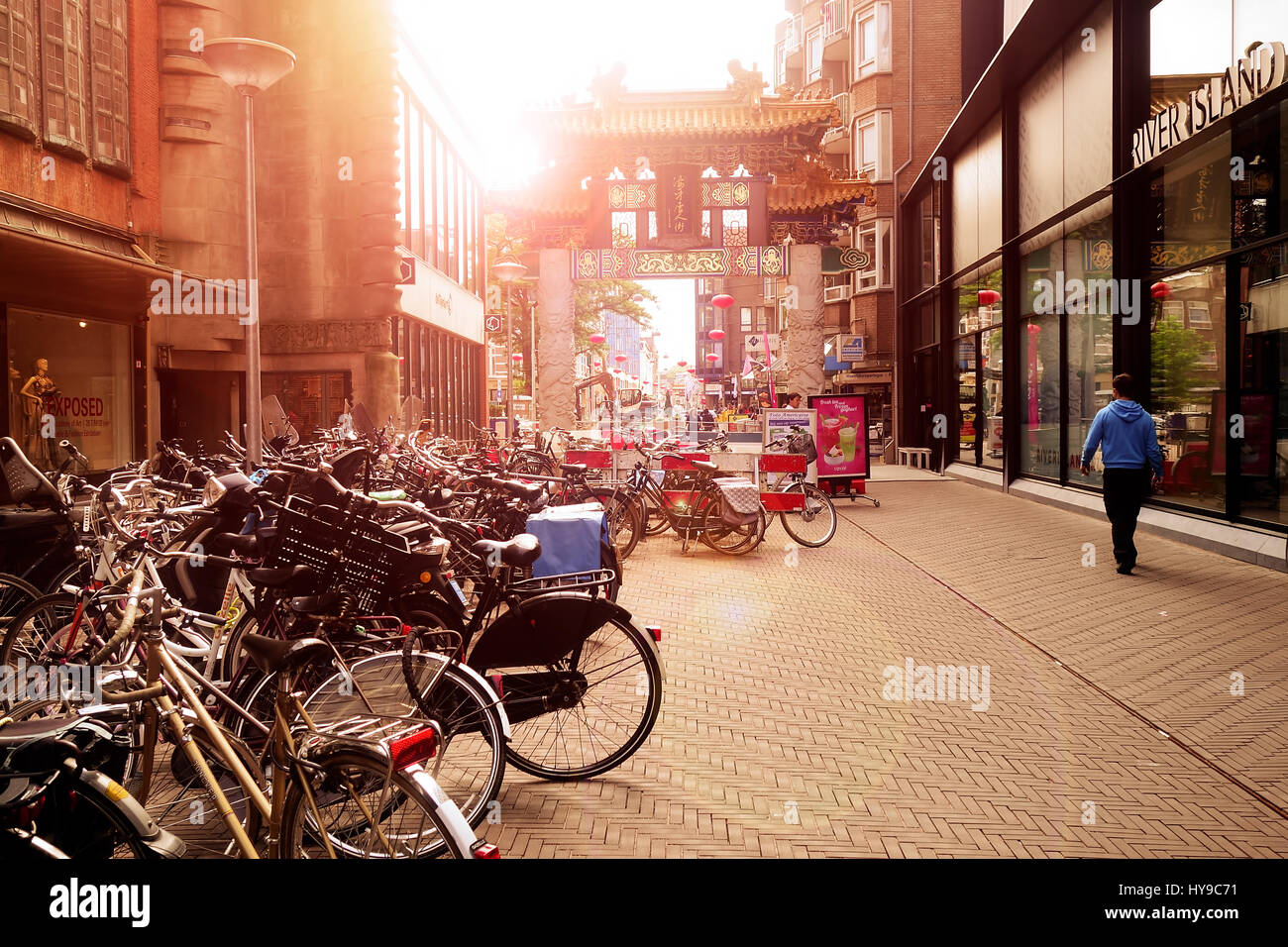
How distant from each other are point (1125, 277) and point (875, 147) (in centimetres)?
2480

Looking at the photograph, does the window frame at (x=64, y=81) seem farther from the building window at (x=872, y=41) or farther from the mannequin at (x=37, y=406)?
the building window at (x=872, y=41)

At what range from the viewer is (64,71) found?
46.0 ft

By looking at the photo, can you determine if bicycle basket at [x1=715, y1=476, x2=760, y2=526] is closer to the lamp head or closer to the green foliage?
the green foliage

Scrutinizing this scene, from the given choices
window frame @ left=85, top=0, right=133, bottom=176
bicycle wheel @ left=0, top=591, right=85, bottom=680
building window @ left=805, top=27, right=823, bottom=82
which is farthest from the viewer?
building window @ left=805, top=27, right=823, bottom=82

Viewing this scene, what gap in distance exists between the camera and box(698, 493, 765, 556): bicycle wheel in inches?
484

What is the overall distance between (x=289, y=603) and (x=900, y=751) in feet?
9.85

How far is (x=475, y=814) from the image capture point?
164 inches

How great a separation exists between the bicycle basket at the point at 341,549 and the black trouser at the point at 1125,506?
8.24m

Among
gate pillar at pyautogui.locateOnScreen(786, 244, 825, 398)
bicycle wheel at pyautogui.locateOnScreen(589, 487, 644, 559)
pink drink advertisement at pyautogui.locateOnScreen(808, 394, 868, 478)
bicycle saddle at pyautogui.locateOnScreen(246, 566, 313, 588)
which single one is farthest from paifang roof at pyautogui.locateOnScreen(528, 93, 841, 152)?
bicycle saddle at pyautogui.locateOnScreen(246, 566, 313, 588)

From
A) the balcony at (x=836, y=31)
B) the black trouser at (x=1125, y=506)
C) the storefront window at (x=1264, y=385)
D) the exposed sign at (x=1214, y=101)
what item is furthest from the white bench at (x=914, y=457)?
the balcony at (x=836, y=31)

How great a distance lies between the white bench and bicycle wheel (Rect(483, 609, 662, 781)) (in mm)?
23487

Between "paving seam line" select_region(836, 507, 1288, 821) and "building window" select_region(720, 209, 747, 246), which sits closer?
"paving seam line" select_region(836, 507, 1288, 821)

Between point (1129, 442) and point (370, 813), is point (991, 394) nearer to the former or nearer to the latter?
point (1129, 442)

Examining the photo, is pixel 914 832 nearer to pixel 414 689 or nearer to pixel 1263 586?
pixel 414 689
